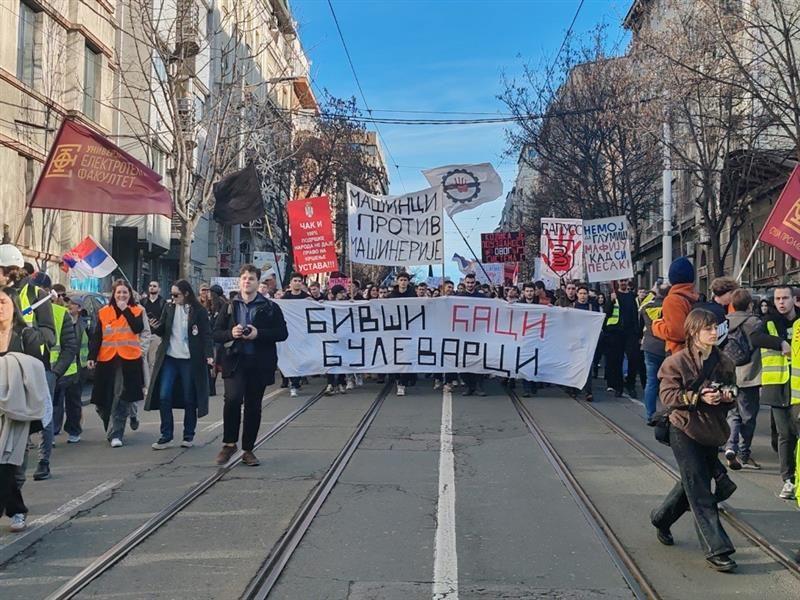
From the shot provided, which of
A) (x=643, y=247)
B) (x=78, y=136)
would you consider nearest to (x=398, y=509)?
(x=78, y=136)

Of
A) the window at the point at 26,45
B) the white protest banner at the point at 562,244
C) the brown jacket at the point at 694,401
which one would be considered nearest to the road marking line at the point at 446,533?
the brown jacket at the point at 694,401

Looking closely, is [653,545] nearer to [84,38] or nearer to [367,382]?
[367,382]

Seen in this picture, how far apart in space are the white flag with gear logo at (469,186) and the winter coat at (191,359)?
29.9ft

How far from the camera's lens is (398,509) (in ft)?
22.6

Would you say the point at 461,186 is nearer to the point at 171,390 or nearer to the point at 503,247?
the point at 171,390

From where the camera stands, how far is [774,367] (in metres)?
8.25

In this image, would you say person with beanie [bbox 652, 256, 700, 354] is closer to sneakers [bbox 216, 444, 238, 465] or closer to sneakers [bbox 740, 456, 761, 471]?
sneakers [bbox 740, 456, 761, 471]

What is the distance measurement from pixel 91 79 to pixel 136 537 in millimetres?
23598

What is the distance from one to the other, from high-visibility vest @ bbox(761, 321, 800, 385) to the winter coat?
18.5 ft

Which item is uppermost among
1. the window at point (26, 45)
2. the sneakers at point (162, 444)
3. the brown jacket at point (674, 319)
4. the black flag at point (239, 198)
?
the window at point (26, 45)

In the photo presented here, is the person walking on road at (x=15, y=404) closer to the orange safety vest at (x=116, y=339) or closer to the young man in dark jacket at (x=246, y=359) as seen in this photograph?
the young man in dark jacket at (x=246, y=359)

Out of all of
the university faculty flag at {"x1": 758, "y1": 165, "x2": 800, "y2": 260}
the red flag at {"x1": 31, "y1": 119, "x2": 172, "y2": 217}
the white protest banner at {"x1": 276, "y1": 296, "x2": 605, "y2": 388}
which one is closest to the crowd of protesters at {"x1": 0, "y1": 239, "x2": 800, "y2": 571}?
the red flag at {"x1": 31, "y1": 119, "x2": 172, "y2": 217}

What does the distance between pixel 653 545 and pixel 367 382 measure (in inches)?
423

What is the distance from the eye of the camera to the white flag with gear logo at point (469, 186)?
1809cm
